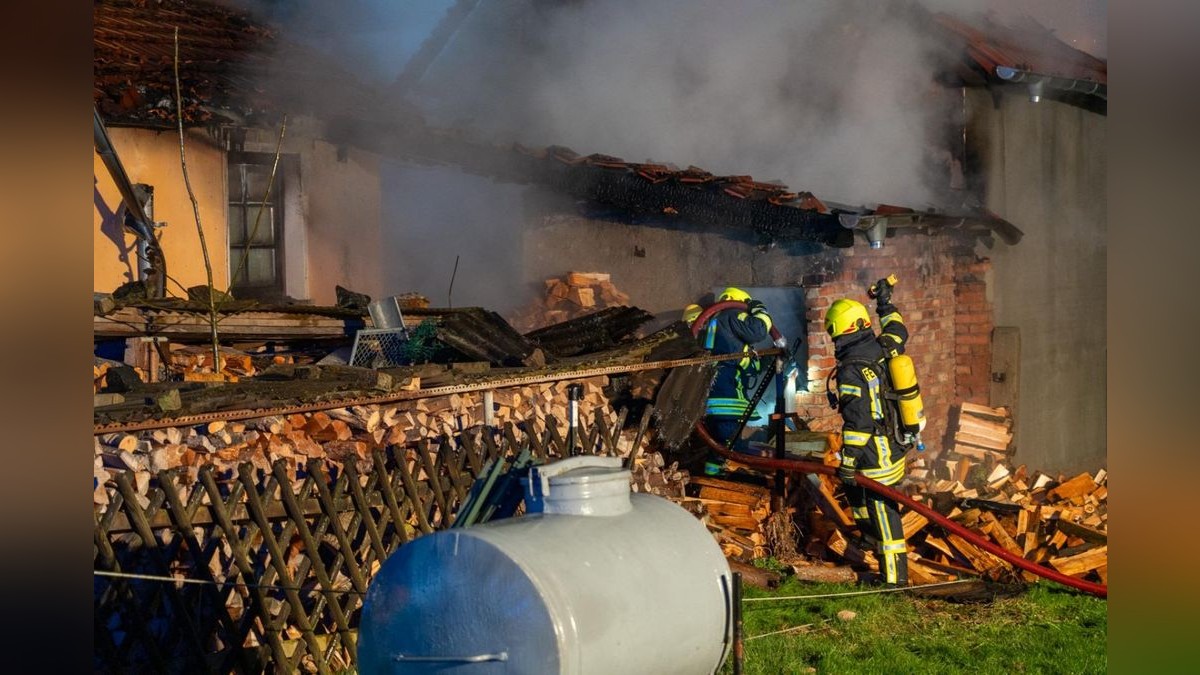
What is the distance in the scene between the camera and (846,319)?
8.82m

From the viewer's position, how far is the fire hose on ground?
26.8 feet

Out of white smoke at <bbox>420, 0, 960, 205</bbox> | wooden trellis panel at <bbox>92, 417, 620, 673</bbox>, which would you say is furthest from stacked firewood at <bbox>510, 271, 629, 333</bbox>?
wooden trellis panel at <bbox>92, 417, 620, 673</bbox>

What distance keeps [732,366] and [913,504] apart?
274 centimetres

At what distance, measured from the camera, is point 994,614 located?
7941 mm

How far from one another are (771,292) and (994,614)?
5.58m

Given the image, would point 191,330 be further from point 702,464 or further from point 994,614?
point 994,614

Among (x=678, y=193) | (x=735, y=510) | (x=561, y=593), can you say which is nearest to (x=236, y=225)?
(x=678, y=193)

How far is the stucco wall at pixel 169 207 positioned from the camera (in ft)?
40.3

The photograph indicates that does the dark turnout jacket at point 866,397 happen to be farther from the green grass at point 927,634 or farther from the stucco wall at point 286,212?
the stucco wall at point 286,212

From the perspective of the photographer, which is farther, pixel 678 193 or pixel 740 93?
pixel 740 93

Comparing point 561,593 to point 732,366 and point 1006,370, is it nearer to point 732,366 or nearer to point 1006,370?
point 732,366

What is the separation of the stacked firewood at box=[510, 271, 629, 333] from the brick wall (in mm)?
2261

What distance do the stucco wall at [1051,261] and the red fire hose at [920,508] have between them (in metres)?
5.73
